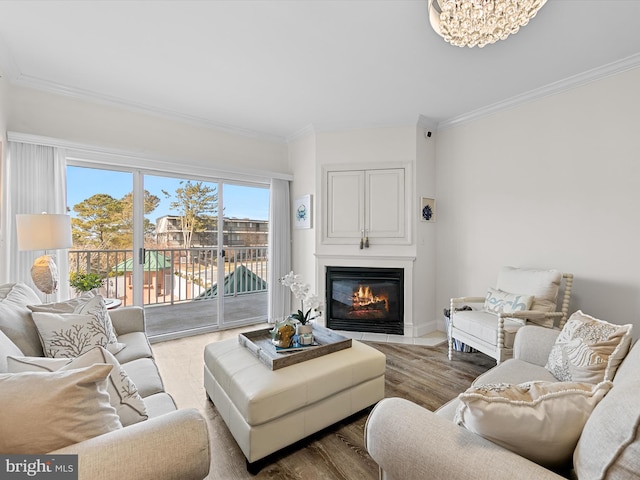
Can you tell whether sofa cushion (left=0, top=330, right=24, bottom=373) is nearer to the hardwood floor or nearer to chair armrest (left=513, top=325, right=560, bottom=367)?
the hardwood floor

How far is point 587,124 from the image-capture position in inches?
104

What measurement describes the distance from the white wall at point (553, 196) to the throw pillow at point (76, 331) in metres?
3.47

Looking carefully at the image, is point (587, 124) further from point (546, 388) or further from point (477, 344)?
point (546, 388)

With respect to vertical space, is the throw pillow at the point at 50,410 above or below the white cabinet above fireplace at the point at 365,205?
below

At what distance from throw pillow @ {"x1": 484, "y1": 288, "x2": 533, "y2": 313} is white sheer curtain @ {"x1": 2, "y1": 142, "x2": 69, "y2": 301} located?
396 centimetres

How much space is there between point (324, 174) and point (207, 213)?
1.56 m

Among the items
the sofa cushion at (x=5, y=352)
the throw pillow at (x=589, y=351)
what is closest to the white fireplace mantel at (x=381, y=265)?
the throw pillow at (x=589, y=351)

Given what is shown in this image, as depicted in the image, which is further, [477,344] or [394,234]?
[394,234]

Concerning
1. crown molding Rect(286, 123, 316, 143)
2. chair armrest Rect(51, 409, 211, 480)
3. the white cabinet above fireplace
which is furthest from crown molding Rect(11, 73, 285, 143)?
chair armrest Rect(51, 409, 211, 480)

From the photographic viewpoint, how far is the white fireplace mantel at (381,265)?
356 cm

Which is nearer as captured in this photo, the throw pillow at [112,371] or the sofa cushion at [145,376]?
the throw pillow at [112,371]

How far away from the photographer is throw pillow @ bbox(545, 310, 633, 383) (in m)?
1.33

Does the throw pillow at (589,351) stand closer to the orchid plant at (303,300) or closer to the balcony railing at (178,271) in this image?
the orchid plant at (303,300)

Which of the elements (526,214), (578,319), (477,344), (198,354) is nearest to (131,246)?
(198,354)
